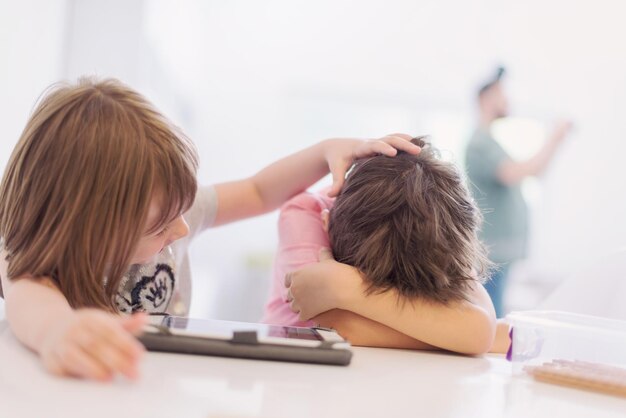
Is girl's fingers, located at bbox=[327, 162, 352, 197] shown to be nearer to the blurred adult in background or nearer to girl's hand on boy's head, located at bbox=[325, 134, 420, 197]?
girl's hand on boy's head, located at bbox=[325, 134, 420, 197]

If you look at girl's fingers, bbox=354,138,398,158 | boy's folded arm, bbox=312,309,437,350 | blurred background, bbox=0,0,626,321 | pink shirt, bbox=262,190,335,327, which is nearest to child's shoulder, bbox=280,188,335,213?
pink shirt, bbox=262,190,335,327

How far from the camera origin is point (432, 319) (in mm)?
665

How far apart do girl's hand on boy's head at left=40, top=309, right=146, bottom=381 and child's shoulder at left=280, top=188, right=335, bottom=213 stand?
516 mm

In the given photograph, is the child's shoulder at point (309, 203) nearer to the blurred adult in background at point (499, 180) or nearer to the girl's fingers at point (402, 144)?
the girl's fingers at point (402, 144)

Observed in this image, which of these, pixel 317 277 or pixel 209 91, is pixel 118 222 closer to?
pixel 317 277

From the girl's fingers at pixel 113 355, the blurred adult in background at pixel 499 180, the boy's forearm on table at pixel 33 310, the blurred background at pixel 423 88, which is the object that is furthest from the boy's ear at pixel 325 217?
the blurred background at pixel 423 88

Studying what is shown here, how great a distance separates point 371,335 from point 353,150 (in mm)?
250

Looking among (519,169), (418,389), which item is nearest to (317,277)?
(418,389)

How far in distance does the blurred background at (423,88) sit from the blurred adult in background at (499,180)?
1.37 meters

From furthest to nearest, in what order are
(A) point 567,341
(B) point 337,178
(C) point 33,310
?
(B) point 337,178, (A) point 567,341, (C) point 33,310

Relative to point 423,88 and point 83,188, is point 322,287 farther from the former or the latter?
point 423,88

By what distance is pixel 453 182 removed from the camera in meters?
0.76

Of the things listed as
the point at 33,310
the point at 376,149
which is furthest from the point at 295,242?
the point at 33,310

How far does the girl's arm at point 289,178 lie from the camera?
0.82 m
